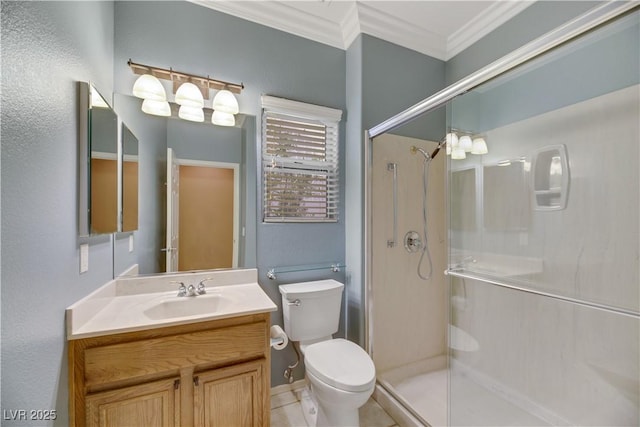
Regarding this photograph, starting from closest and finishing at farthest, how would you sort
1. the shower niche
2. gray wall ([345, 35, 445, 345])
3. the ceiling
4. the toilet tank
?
the shower niche
the toilet tank
the ceiling
gray wall ([345, 35, 445, 345])

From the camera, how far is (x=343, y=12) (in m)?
1.97

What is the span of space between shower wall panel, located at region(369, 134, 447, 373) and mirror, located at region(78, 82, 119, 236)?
5.33 ft

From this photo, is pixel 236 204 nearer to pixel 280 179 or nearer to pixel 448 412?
pixel 280 179

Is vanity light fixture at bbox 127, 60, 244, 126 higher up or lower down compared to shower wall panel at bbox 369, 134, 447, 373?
higher up

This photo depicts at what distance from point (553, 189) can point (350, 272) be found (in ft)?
4.62

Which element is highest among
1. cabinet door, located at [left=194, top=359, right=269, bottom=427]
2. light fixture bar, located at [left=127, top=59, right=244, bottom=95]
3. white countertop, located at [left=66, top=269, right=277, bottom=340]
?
light fixture bar, located at [left=127, top=59, right=244, bottom=95]

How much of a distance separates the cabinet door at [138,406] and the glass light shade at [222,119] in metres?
1.48

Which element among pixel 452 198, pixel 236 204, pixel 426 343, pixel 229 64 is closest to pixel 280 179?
pixel 236 204

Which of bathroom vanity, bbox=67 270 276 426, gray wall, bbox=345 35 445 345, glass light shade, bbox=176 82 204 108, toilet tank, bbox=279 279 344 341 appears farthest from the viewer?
gray wall, bbox=345 35 445 345

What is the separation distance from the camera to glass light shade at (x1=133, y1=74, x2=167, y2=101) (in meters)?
1.55

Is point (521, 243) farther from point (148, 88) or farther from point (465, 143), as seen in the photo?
point (148, 88)

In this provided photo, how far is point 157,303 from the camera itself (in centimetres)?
142

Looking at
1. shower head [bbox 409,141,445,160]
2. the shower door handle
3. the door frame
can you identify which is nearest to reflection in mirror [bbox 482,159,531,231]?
shower head [bbox 409,141,445,160]

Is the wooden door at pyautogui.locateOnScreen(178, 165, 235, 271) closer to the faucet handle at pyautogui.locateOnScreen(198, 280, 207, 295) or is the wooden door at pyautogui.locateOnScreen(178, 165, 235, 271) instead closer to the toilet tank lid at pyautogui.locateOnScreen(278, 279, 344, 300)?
the faucet handle at pyautogui.locateOnScreen(198, 280, 207, 295)
